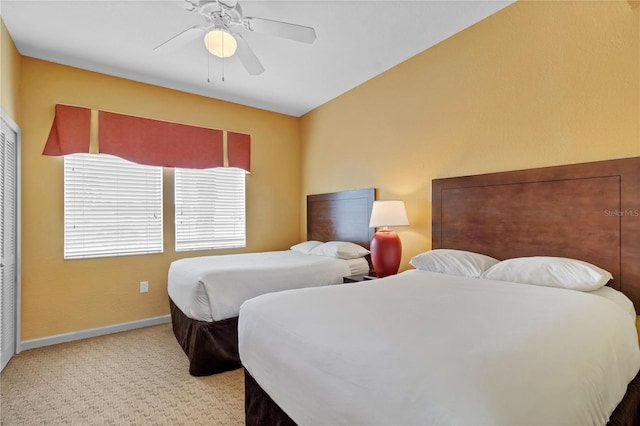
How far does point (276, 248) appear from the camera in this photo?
175 inches

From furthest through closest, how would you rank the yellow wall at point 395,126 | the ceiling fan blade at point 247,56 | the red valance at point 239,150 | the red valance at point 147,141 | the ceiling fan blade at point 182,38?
the red valance at point 239,150, the red valance at point 147,141, the ceiling fan blade at point 247,56, the ceiling fan blade at point 182,38, the yellow wall at point 395,126

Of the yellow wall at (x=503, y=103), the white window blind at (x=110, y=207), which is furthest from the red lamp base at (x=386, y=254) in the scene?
the white window blind at (x=110, y=207)

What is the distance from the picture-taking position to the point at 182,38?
2199mm

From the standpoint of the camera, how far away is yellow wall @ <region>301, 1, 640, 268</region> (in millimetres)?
1875

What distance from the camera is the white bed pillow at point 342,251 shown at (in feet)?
10.6

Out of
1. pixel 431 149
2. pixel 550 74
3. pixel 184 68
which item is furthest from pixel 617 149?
pixel 184 68

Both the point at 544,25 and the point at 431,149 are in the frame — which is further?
the point at 431,149

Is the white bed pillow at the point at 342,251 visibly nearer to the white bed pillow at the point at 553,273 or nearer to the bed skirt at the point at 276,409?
the white bed pillow at the point at 553,273

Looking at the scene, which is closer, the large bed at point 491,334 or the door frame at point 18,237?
the large bed at point 491,334

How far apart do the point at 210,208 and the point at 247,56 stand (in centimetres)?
207

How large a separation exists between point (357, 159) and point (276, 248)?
5.58 feet

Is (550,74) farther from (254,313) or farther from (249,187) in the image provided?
(249,187)

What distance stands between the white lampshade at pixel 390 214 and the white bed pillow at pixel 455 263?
50 centimetres

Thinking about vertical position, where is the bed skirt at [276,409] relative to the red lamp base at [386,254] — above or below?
below
